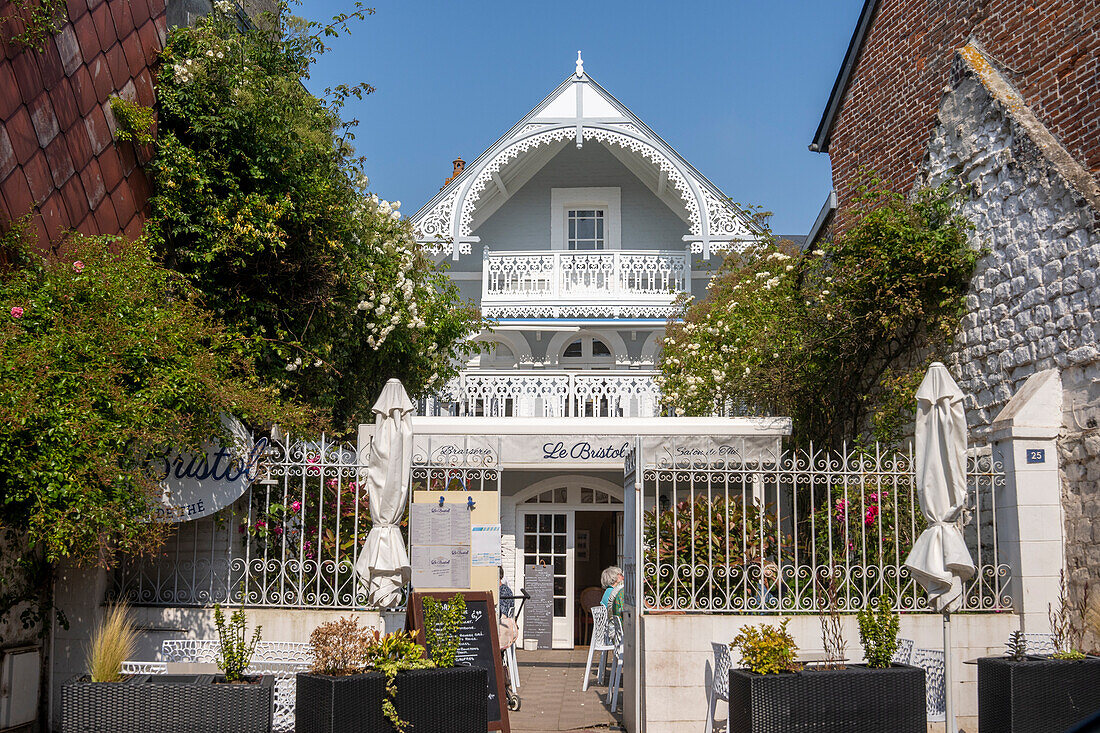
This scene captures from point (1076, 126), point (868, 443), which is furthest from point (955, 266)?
point (868, 443)

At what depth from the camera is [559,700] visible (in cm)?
1052

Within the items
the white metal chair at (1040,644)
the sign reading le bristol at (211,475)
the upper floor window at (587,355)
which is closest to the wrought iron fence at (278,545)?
the sign reading le bristol at (211,475)

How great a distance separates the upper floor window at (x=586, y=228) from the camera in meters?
21.0

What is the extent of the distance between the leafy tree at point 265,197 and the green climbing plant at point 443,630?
4119 millimetres

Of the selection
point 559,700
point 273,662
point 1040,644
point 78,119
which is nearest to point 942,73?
point 1040,644

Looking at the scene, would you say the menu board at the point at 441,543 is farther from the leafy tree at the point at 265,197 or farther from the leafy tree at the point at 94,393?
the leafy tree at the point at 265,197

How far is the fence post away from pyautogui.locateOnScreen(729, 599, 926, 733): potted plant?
101 inches

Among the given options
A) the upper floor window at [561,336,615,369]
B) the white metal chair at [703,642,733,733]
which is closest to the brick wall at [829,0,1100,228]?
the white metal chair at [703,642,733,733]

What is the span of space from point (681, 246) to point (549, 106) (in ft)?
12.7

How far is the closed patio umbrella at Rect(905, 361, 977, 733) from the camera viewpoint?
24.7 ft

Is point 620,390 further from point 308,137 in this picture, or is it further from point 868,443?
point 308,137

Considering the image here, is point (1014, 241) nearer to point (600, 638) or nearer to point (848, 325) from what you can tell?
point (848, 325)

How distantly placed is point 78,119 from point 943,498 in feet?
26.1

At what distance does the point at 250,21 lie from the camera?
1193 centimetres
